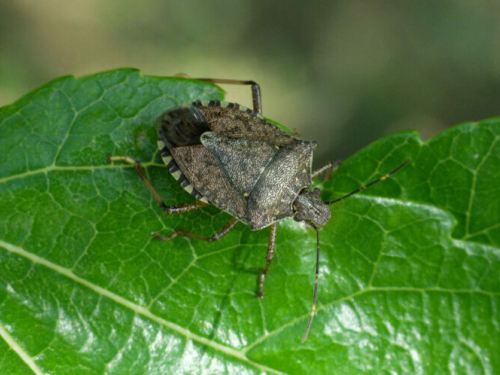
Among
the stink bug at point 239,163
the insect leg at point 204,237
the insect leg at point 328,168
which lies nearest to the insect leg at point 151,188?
the stink bug at point 239,163

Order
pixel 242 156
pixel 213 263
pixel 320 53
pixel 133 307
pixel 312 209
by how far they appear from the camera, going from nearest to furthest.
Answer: pixel 133 307
pixel 213 263
pixel 312 209
pixel 242 156
pixel 320 53

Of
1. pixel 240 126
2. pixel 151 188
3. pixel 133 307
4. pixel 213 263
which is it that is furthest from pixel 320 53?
pixel 133 307

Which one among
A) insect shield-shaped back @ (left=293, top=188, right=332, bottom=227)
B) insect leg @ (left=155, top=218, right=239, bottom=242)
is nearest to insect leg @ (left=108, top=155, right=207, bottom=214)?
insect leg @ (left=155, top=218, right=239, bottom=242)

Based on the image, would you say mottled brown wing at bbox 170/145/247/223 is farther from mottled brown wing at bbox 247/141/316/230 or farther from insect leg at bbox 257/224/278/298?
insect leg at bbox 257/224/278/298

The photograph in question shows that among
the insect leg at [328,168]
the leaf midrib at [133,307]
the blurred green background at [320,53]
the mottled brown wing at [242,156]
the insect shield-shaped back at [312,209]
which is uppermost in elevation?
the blurred green background at [320,53]

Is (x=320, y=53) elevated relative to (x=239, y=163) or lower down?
elevated

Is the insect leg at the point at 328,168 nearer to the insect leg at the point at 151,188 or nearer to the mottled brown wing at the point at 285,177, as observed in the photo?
the mottled brown wing at the point at 285,177

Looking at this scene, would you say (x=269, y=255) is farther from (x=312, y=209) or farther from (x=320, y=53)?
(x=320, y=53)

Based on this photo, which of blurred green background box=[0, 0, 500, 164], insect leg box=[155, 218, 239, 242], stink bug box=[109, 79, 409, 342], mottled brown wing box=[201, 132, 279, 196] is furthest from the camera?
blurred green background box=[0, 0, 500, 164]
